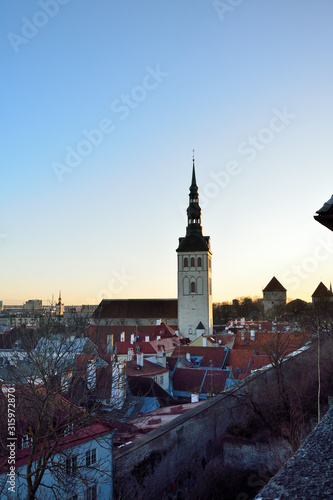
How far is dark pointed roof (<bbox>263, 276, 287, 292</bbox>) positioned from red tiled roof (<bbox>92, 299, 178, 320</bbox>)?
2412cm

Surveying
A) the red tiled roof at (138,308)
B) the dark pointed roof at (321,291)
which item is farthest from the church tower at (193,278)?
the dark pointed roof at (321,291)

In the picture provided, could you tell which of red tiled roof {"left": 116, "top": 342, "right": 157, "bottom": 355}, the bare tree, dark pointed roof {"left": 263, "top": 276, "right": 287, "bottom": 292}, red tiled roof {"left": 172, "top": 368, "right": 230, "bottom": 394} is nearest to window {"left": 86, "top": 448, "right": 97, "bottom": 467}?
the bare tree

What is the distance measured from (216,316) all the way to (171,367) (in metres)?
58.8

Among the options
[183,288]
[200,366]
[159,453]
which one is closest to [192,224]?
[183,288]

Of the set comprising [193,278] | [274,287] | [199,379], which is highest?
[193,278]

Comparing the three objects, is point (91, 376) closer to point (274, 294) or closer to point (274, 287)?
point (274, 294)

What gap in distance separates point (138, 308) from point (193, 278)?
11.0 m

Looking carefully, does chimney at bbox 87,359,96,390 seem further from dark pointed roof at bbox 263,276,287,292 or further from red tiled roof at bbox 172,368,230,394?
dark pointed roof at bbox 263,276,287,292

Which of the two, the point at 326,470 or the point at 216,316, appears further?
the point at 216,316

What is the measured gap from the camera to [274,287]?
75.6 meters

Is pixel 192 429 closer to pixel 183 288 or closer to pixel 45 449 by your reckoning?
pixel 45 449

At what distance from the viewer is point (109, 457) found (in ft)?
36.4

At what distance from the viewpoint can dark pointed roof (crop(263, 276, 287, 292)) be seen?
7512cm

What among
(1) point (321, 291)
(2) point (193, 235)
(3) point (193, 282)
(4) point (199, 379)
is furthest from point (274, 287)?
(4) point (199, 379)
